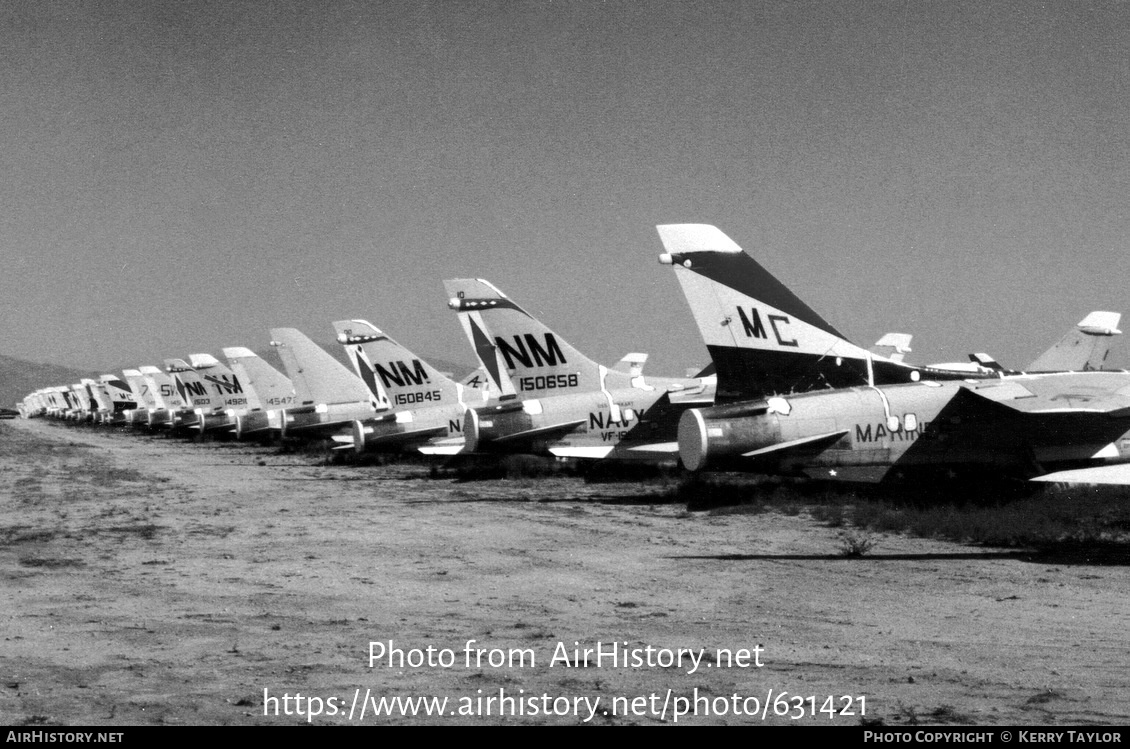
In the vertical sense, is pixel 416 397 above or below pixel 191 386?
below

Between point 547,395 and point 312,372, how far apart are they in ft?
45.2

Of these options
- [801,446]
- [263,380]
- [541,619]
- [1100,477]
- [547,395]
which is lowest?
[541,619]

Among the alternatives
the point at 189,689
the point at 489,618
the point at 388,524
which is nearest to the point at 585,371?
the point at 388,524

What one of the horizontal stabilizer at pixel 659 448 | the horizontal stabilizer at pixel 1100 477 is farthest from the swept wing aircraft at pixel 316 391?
the horizontal stabilizer at pixel 1100 477

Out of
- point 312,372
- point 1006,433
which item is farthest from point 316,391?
point 1006,433

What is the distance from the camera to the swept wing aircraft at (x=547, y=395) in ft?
69.0

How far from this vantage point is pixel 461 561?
472 inches

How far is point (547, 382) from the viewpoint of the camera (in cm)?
2177

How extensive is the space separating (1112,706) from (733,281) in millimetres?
11428

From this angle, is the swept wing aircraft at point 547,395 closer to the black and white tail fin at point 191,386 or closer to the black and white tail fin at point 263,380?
the black and white tail fin at point 263,380

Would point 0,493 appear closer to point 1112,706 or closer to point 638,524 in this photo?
point 638,524

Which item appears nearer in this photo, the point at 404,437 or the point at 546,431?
the point at 546,431

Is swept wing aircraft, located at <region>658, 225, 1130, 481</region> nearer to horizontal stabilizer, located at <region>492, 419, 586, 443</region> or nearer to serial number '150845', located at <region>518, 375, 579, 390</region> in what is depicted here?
horizontal stabilizer, located at <region>492, 419, 586, 443</region>

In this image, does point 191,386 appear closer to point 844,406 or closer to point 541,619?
point 844,406
